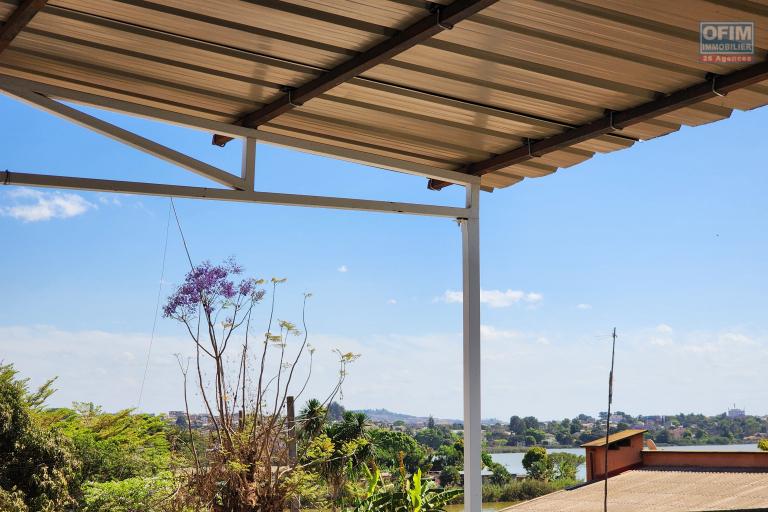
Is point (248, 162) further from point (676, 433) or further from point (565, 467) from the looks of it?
point (676, 433)

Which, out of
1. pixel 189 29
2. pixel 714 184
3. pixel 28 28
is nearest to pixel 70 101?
pixel 28 28

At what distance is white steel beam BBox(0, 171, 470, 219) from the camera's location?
4551 mm

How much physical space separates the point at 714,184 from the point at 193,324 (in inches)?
1532

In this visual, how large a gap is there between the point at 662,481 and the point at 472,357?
9757 millimetres

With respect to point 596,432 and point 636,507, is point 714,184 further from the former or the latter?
point 636,507

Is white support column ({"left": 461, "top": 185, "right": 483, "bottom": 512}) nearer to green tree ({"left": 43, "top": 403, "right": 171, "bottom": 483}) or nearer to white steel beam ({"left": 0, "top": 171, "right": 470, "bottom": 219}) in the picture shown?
white steel beam ({"left": 0, "top": 171, "right": 470, "bottom": 219})

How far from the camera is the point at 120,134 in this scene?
191 inches

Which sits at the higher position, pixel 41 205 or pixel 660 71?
pixel 41 205

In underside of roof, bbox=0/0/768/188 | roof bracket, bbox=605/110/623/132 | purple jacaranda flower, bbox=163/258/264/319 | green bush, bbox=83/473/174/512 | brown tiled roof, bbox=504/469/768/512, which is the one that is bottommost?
brown tiled roof, bbox=504/469/768/512

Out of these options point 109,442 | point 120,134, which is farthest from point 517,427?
point 120,134

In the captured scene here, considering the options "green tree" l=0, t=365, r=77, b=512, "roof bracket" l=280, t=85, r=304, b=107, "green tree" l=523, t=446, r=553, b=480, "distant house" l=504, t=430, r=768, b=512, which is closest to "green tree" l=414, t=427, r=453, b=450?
"green tree" l=523, t=446, r=553, b=480

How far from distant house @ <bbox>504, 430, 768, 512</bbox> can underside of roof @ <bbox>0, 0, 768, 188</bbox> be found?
7.06m

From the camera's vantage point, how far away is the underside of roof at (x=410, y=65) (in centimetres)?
379

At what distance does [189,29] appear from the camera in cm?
405
